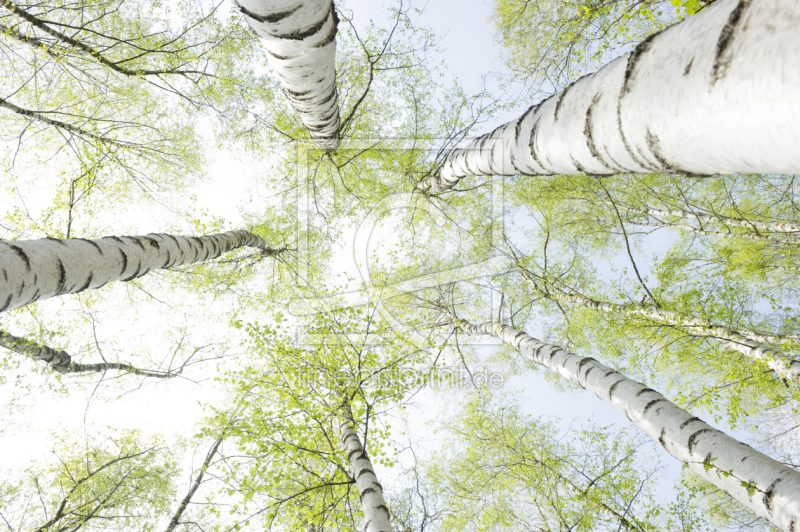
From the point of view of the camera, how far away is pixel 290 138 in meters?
5.58

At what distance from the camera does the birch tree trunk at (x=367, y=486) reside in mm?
2411

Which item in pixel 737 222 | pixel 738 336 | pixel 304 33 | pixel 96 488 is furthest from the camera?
pixel 96 488

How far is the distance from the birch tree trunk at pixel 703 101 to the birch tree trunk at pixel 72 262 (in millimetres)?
2888

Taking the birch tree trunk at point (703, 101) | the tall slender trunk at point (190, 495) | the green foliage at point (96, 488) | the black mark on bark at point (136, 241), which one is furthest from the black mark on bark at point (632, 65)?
the green foliage at point (96, 488)

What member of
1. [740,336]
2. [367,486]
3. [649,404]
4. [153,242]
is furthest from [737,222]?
[153,242]

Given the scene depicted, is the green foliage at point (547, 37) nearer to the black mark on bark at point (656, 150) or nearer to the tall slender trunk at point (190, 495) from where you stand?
the black mark on bark at point (656, 150)

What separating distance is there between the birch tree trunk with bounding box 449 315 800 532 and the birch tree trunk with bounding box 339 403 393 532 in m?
2.17

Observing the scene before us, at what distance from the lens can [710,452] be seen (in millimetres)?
2078

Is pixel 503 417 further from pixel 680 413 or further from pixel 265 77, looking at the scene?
pixel 265 77

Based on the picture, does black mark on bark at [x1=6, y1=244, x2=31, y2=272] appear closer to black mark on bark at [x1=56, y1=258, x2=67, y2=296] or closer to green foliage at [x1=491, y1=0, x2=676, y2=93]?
black mark on bark at [x1=56, y1=258, x2=67, y2=296]

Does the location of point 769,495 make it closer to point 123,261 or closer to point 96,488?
point 123,261

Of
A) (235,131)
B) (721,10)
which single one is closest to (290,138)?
(235,131)

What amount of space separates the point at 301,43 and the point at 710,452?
386cm

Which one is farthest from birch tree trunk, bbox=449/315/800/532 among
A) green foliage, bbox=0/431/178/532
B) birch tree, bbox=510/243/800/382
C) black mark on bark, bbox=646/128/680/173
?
green foliage, bbox=0/431/178/532
